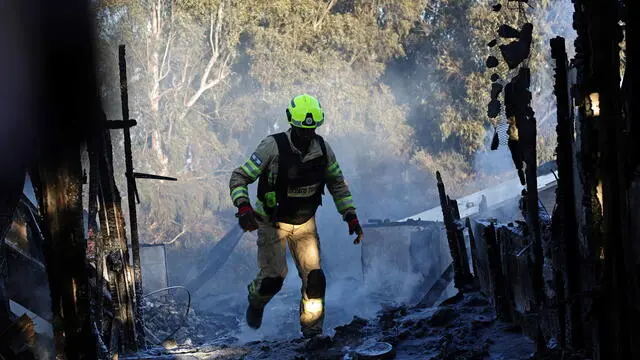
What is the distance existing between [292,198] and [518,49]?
2636 mm

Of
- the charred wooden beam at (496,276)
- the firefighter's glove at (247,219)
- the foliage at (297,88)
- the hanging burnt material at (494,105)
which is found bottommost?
the charred wooden beam at (496,276)

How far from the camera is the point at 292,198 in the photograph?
248 inches

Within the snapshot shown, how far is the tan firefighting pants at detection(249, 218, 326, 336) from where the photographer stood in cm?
629

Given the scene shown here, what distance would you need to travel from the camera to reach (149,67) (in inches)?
960

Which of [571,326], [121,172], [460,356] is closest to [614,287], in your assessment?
[571,326]

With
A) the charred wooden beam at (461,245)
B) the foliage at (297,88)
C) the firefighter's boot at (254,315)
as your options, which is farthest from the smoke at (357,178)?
the firefighter's boot at (254,315)

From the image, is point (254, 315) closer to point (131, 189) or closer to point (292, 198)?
point (292, 198)

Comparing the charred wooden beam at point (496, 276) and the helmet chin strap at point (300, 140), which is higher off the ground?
the helmet chin strap at point (300, 140)

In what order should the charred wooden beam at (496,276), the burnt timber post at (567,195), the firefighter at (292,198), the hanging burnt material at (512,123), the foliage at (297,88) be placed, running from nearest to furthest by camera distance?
the burnt timber post at (567,195), the hanging burnt material at (512,123), the charred wooden beam at (496,276), the firefighter at (292,198), the foliage at (297,88)

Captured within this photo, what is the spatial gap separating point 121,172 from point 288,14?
9.21 meters

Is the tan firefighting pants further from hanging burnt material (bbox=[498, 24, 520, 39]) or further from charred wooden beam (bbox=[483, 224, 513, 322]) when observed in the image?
hanging burnt material (bbox=[498, 24, 520, 39])

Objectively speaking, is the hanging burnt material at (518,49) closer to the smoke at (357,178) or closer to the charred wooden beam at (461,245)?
the charred wooden beam at (461,245)

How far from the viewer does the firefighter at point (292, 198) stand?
615 centimetres

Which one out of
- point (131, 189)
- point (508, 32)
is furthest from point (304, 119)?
point (508, 32)
